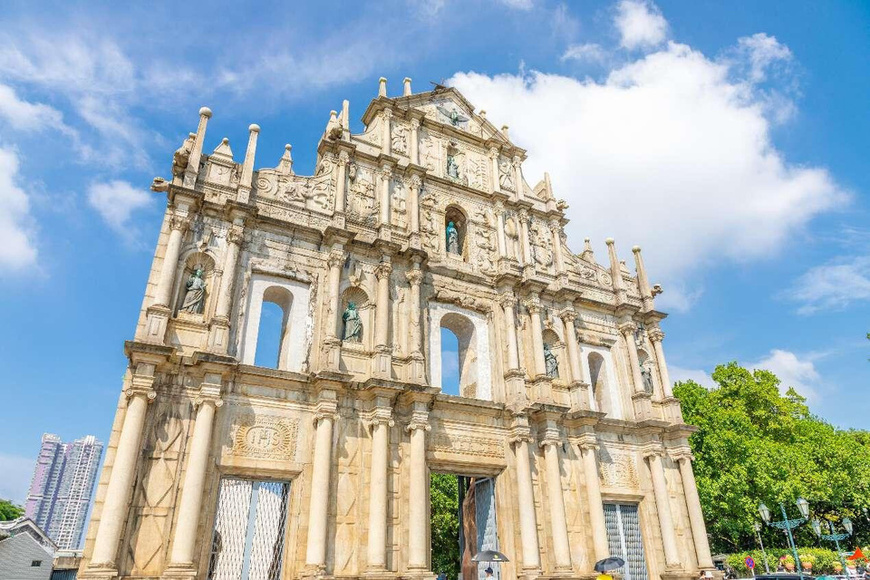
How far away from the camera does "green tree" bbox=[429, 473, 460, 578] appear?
104 feet

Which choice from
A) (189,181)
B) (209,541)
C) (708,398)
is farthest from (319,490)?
(708,398)

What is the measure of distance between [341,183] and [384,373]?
629 cm

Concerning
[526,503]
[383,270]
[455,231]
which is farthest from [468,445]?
[455,231]

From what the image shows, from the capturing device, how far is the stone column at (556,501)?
15111 millimetres

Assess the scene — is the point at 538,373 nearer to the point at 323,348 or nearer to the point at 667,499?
the point at 667,499

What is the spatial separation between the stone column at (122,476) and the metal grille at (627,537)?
511 inches

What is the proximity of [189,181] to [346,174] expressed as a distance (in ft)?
15.5

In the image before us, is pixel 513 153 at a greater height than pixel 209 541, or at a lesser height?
greater

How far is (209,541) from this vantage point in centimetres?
1191

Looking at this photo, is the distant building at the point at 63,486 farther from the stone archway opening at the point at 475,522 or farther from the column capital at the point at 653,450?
the column capital at the point at 653,450

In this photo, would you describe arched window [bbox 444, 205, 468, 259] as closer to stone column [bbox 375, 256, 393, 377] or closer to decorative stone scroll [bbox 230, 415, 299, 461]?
stone column [bbox 375, 256, 393, 377]

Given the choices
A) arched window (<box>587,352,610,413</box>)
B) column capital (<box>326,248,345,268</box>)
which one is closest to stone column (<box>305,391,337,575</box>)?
column capital (<box>326,248,345,268</box>)

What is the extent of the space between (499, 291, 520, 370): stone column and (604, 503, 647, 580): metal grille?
541 cm

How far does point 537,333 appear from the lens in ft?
60.0
